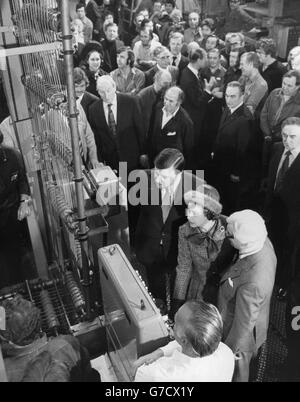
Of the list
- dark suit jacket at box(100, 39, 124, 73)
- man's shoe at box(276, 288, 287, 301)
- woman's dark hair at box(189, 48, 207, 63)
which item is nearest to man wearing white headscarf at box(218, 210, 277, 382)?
man's shoe at box(276, 288, 287, 301)

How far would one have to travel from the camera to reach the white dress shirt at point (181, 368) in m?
1.50

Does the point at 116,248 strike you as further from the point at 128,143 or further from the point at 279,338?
the point at 128,143

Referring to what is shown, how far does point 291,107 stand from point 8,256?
2.71m

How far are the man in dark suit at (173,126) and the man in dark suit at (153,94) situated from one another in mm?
257

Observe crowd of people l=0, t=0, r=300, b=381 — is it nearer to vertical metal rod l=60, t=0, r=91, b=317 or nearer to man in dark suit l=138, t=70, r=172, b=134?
man in dark suit l=138, t=70, r=172, b=134

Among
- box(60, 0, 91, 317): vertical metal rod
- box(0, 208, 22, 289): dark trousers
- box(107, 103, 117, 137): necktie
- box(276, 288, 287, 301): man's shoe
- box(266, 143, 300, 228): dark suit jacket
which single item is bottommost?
box(276, 288, 287, 301): man's shoe

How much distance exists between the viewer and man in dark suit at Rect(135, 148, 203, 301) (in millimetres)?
2682

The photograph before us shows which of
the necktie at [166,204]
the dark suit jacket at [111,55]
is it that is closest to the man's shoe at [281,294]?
the necktie at [166,204]

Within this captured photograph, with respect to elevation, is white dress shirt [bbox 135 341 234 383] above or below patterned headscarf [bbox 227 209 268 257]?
below

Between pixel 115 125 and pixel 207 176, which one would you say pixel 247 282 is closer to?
pixel 115 125

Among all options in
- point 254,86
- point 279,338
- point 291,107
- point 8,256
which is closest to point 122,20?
point 254,86

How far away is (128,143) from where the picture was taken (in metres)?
4.08

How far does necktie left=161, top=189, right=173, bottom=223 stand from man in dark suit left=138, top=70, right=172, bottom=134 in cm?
167

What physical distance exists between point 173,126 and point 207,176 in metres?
0.87
